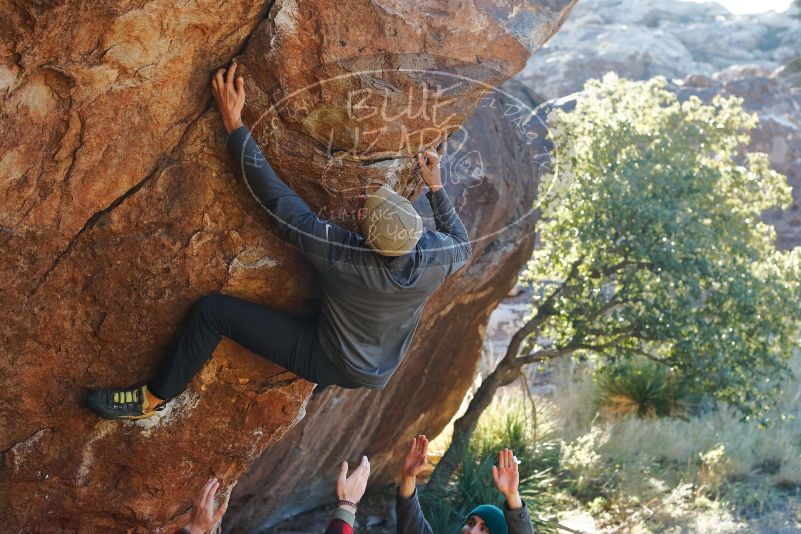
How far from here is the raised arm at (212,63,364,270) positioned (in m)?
4.44

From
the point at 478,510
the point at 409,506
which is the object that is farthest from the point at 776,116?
the point at 409,506

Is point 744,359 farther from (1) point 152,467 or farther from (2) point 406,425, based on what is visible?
(1) point 152,467

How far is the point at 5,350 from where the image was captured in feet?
15.6

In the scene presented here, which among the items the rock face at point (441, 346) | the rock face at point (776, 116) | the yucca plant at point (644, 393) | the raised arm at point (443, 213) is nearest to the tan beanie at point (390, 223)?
the raised arm at point (443, 213)

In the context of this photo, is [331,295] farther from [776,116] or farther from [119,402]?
[776,116]

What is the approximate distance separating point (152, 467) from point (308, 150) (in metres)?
2.05

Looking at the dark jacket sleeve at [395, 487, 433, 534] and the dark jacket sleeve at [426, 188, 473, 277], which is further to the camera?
the dark jacket sleeve at [395, 487, 433, 534]

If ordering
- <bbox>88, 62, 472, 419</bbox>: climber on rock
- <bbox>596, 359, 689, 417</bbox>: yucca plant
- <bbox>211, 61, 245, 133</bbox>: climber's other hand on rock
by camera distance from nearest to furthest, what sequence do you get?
<bbox>88, 62, 472, 419</bbox>: climber on rock, <bbox>211, 61, 245, 133</bbox>: climber's other hand on rock, <bbox>596, 359, 689, 417</bbox>: yucca plant

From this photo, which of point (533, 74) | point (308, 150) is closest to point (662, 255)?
point (308, 150)

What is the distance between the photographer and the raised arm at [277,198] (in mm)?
4438

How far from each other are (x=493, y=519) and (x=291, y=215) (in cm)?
202

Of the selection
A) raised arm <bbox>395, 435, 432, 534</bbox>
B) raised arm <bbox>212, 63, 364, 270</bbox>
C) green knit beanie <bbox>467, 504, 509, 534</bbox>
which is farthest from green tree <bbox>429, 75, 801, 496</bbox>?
raised arm <bbox>212, 63, 364, 270</bbox>

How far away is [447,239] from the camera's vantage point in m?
4.80

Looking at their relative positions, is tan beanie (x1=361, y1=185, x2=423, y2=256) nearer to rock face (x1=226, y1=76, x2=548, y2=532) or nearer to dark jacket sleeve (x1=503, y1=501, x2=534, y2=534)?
dark jacket sleeve (x1=503, y1=501, x2=534, y2=534)
